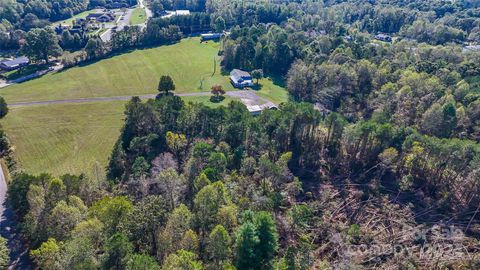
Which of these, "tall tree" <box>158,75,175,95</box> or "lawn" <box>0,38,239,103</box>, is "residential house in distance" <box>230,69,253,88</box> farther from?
"tall tree" <box>158,75,175,95</box>

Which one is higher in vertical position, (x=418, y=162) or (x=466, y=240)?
(x=418, y=162)

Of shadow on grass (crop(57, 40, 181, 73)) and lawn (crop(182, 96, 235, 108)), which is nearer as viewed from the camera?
lawn (crop(182, 96, 235, 108))

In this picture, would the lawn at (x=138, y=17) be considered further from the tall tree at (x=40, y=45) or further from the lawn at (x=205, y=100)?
the lawn at (x=205, y=100)

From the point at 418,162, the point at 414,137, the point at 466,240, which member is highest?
the point at 414,137

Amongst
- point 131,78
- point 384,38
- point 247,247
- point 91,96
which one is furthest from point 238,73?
point 384,38

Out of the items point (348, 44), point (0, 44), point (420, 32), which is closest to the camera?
point (348, 44)

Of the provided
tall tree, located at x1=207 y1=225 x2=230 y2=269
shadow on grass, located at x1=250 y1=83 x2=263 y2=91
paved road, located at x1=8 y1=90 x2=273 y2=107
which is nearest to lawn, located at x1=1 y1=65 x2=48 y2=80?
paved road, located at x1=8 y1=90 x2=273 y2=107

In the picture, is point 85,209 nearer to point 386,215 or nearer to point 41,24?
point 386,215

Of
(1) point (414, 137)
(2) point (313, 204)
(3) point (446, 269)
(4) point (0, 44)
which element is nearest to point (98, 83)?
(4) point (0, 44)

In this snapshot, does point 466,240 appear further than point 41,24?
No
